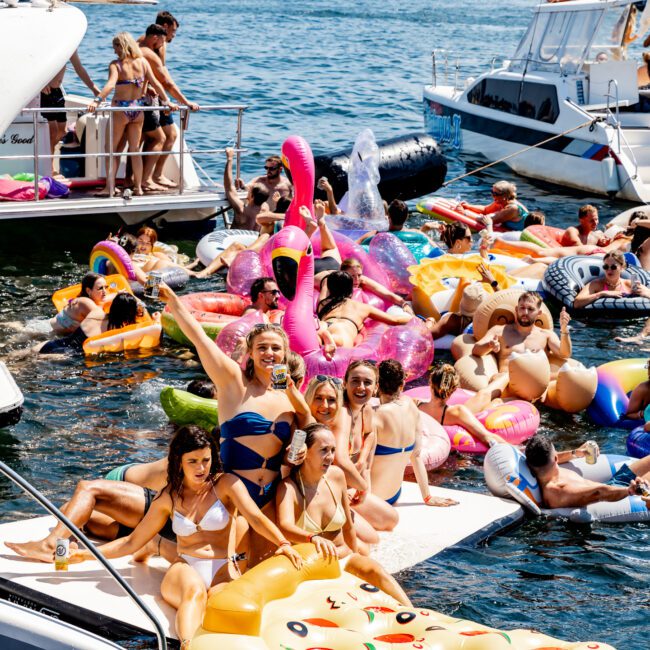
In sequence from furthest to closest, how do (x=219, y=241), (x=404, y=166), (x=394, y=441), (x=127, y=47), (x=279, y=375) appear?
(x=404, y=166), (x=219, y=241), (x=127, y=47), (x=394, y=441), (x=279, y=375)

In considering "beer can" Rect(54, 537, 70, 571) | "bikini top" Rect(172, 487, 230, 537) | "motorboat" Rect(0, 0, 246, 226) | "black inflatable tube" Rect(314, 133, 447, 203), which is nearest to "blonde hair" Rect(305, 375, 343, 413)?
"bikini top" Rect(172, 487, 230, 537)

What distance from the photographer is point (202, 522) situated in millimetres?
6160

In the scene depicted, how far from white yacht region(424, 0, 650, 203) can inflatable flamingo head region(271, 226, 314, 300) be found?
965 centimetres

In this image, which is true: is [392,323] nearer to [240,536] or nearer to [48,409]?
[48,409]

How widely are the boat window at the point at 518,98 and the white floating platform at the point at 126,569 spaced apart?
13.1 metres

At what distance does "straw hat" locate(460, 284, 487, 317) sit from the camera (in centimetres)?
1103

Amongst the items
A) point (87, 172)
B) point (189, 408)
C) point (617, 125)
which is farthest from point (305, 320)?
point (617, 125)

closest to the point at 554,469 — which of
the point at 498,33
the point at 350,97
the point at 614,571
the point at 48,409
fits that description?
the point at 614,571

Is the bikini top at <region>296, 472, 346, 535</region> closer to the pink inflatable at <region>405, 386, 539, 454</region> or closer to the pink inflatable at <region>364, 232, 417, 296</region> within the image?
the pink inflatable at <region>405, 386, 539, 454</region>

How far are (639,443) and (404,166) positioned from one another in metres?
8.03

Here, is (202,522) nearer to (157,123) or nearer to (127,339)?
(127,339)

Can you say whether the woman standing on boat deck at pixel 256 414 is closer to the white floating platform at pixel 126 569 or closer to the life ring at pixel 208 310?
the white floating platform at pixel 126 569

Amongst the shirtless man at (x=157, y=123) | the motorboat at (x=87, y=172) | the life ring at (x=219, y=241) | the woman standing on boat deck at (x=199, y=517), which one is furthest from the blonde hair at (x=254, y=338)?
the shirtless man at (x=157, y=123)

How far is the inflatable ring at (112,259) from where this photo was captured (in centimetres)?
1205
